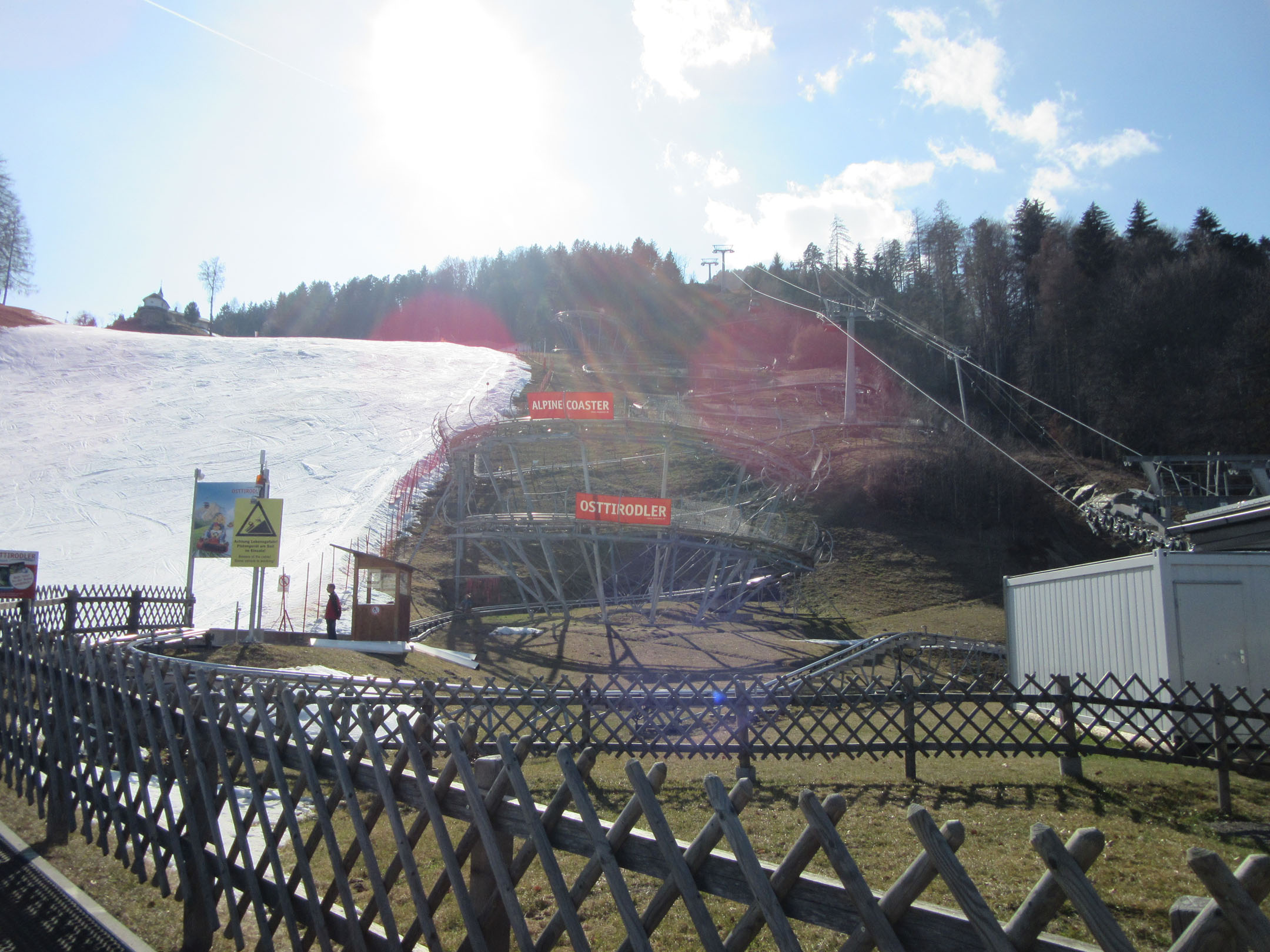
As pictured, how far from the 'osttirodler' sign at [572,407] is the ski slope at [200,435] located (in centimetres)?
1141

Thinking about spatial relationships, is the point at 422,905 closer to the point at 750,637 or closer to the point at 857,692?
the point at 857,692

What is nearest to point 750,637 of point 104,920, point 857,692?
point 857,692

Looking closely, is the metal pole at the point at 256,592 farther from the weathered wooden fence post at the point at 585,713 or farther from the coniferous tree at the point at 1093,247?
the coniferous tree at the point at 1093,247

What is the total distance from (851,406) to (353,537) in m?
33.6

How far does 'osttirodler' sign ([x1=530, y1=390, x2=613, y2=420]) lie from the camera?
2777 centimetres

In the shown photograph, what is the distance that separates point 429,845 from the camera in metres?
7.23

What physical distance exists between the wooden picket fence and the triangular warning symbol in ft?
39.4

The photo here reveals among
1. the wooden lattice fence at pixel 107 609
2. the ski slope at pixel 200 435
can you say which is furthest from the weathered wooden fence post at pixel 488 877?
the ski slope at pixel 200 435

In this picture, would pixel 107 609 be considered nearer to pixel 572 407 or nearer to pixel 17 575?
pixel 17 575

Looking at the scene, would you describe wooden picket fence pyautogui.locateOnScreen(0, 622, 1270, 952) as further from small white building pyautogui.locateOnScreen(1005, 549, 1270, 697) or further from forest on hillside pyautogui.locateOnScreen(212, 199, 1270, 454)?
forest on hillside pyautogui.locateOnScreen(212, 199, 1270, 454)

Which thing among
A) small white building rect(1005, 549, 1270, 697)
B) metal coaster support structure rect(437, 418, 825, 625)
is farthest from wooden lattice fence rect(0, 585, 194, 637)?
small white building rect(1005, 549, 1270, 697)

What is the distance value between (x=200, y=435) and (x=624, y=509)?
39.2 metres

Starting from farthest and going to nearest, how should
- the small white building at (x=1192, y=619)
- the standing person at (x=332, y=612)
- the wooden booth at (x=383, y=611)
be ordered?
the wooden booth at (x=383, y=611) < the standing person at (x=332, y=612) < the small white building at (x=1192, y=619)

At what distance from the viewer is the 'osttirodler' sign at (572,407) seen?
2777 cm
